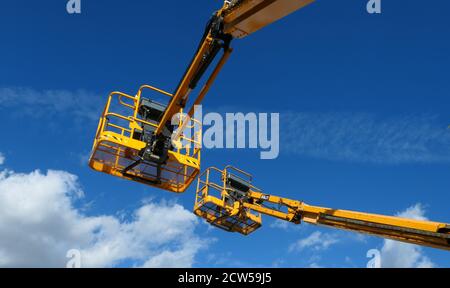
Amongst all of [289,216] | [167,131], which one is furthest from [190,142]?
[289,216]

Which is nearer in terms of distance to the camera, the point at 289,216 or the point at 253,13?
the point at 253,13

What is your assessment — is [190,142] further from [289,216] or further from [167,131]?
[289,216]

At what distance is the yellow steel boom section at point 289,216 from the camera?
1078cm

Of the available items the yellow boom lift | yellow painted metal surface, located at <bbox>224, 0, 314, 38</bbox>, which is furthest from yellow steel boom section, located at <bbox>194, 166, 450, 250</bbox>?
yellow painted metal surface, located at <bbox>224, 0, 314, 38</bbox>

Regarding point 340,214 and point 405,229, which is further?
point 340,214

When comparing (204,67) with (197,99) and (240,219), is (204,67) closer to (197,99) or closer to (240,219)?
(197,99)

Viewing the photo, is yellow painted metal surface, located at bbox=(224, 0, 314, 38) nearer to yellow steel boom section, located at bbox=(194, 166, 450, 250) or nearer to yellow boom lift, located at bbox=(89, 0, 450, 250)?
yellow boom lift, located at bbox=(89, 0, 450, 250)

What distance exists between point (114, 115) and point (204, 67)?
325 centimetres

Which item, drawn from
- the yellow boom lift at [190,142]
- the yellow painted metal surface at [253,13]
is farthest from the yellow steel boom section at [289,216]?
the yellow painted metal surface at [253,13]

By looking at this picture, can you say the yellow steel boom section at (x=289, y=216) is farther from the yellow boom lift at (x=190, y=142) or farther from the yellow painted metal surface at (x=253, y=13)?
the yellow painted metal surface at (x=253, y=13)

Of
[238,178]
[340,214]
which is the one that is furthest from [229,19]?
[238,178]

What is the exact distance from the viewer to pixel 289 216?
57.2 feet

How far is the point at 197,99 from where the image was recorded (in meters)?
12.7

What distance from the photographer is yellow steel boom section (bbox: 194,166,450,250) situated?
35.4ft
